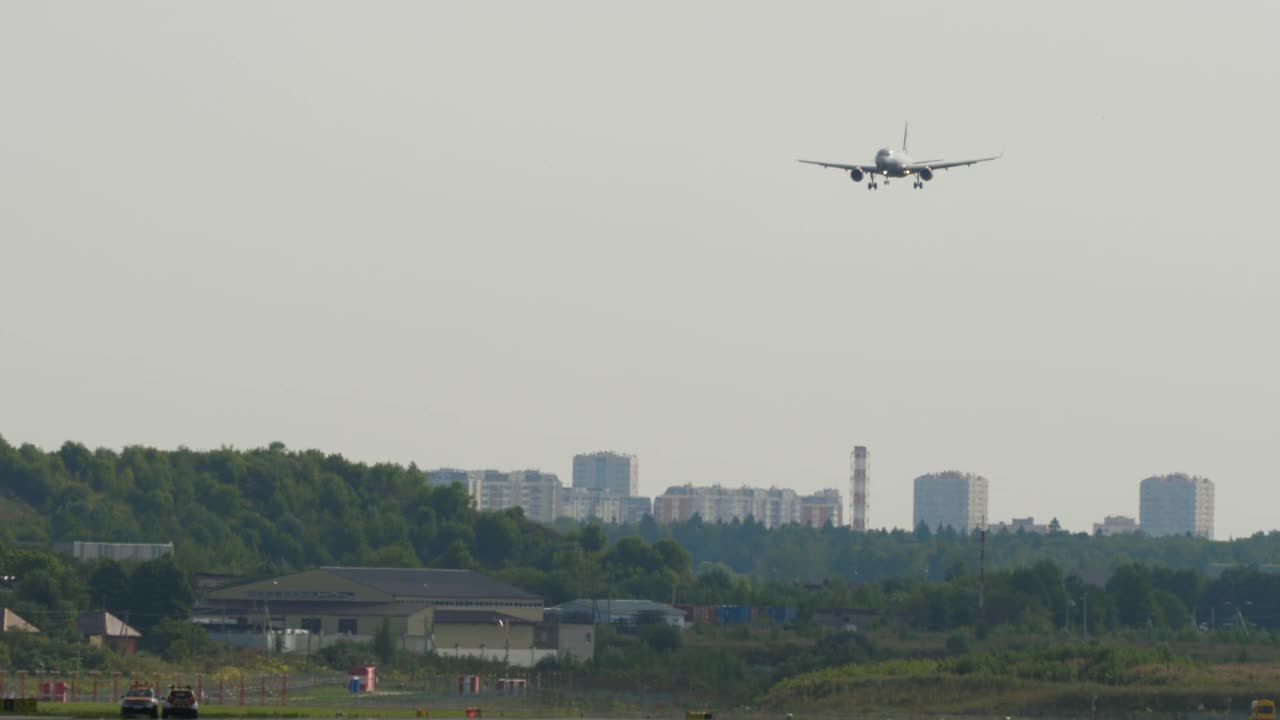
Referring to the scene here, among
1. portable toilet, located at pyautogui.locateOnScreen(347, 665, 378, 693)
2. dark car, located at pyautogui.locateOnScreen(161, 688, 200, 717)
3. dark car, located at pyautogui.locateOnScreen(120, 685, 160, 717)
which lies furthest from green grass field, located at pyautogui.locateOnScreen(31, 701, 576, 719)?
portable toilet, located at pyautogui.locateOnScreen(347, 665, 378, 693)

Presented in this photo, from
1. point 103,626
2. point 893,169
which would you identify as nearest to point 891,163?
point 893,169

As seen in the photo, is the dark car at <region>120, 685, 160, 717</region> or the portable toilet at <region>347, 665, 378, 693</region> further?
the portable toilet at <region>347, 665, 378, 693</region>

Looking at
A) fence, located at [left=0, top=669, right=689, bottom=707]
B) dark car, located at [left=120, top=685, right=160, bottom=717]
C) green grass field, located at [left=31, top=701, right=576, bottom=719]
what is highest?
dark car, located at [left=120, top=685, right=160, bottom=717]

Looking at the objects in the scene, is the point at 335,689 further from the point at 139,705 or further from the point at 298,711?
the point at 139,705

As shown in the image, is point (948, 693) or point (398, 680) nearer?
point (948, 693)

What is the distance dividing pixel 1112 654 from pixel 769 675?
27619 mm

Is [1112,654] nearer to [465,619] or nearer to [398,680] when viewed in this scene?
[398,680]

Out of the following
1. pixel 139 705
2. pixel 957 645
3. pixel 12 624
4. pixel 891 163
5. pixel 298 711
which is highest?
pixel 891 163

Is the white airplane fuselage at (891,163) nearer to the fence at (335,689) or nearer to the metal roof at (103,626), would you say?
the fence at (335,689)

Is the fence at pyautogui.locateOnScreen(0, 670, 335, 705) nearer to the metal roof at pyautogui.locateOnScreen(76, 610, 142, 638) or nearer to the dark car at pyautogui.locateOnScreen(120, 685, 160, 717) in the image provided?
the metal roof at pyautogui.locateOnScreen(76, 610, 142, 638)

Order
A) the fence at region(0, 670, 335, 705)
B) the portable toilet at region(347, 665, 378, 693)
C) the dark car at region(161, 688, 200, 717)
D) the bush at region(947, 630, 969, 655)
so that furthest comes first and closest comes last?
1. the bush at region(947, 630, 969, 655)
2. the portable toilet at region(347, 665, 378, 693)
3. the fence at region(0, 670, 335, 705)
4. the dark car at region(161, 688, 200, 717)

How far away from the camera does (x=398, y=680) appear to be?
519 feet

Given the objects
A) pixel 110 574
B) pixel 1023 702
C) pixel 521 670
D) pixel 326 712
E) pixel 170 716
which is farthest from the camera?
pixel 110 574

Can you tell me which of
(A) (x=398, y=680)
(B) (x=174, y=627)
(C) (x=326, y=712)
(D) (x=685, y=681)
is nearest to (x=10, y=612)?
(B) (x=174, y=627)
